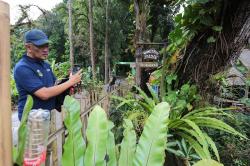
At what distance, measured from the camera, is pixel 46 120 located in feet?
3.63

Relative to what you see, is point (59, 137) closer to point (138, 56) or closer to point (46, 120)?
point (46, 120)

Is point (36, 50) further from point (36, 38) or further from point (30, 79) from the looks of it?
point (30, 79)

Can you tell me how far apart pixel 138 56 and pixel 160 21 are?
13.6m

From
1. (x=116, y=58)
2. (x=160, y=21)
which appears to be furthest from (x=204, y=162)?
(x=116, y=58)

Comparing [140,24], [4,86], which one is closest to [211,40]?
[4,86]

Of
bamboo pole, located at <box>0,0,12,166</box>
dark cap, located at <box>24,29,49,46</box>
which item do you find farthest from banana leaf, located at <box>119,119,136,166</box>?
dark cap, located at <box>24,29,49,46</box>

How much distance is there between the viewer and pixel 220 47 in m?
3.77

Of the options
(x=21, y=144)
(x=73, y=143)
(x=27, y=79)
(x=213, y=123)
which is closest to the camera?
(x=21, y=144)

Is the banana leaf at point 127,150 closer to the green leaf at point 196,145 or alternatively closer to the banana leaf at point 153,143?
the banana leaf at point 153,143

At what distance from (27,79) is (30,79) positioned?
0.02m

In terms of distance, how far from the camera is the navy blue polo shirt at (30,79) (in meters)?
2.39

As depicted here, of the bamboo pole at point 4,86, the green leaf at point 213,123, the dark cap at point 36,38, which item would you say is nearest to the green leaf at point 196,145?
the green leaf at point 213,123

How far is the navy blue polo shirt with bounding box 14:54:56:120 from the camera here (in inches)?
94.0

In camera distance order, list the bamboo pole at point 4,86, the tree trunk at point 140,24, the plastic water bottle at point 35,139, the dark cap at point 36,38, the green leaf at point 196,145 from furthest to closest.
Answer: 1. the tree trunk at point 140,24
2. the green leaf at point 196,145
3. the dark cap at point 36,38
4. the plastic water bottle at point 35,139
5. the bamboo pole at point 4,86
